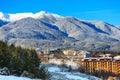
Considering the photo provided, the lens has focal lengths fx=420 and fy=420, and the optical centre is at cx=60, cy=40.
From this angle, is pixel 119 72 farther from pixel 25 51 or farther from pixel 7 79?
pixel 7 79

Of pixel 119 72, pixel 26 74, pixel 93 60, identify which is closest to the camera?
pixel 26 74

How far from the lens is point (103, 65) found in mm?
160375

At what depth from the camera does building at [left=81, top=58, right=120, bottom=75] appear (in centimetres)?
14725

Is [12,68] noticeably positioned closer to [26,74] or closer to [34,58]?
[26,74]

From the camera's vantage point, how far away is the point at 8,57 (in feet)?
141

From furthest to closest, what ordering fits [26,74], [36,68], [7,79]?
[36,68], [26,74], [7,79]

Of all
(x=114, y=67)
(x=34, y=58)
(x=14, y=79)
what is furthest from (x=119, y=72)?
(x=14, y=79)

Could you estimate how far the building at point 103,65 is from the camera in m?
147

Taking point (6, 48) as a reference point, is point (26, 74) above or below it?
below

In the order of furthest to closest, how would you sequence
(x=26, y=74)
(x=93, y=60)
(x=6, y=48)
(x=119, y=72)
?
(x=93, y=60), (x=119, y=72), (x=6, y=48), (x=26, y=74)

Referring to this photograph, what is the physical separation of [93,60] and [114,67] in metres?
13.9

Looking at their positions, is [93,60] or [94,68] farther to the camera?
[93,60]

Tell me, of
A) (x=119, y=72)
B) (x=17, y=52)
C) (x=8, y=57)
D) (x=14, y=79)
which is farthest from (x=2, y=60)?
(x=119, y=72)

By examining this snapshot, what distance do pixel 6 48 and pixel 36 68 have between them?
4.74m
